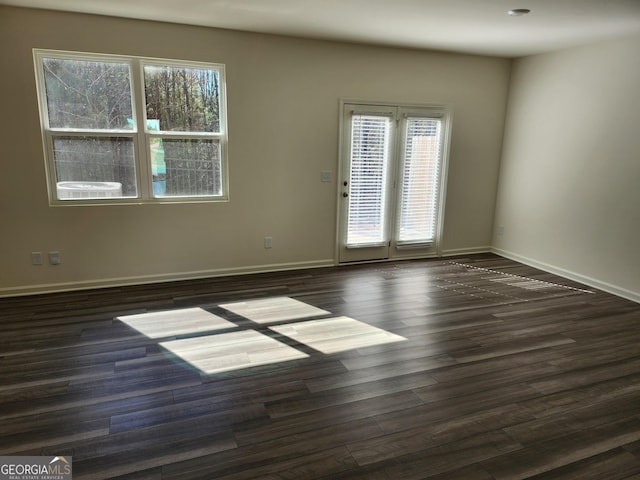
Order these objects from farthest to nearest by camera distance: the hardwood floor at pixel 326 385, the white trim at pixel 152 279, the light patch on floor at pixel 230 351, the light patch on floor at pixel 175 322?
the white trim at pixel 152 279 < the light patch on floor at pixel 175 322 < the light patch on floor at pixel 230 351 < the hardwood floor at pixel 326 385

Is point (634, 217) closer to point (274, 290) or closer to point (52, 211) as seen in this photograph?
point (274, 290)

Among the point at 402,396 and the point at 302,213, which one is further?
the point at 302,213

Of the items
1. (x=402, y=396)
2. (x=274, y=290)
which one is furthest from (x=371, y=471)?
(x=274, y=290)

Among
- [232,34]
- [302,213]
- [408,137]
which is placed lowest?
[302,213]

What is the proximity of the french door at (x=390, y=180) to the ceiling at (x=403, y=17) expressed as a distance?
960 mm

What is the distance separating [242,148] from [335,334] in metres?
2.43

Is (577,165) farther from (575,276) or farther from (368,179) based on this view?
(368,179)

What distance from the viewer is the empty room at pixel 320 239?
2229 millimetres

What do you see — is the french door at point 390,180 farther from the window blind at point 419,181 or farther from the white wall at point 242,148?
the white wall at point 242,148

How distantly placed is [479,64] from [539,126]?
1148 millimetres

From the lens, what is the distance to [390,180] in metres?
5.36

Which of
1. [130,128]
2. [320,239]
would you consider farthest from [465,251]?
[130,128]

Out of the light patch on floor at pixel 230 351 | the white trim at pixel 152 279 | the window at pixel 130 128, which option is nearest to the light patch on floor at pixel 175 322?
the light patch on floor at pixel 230 351

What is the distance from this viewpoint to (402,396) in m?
2.55
